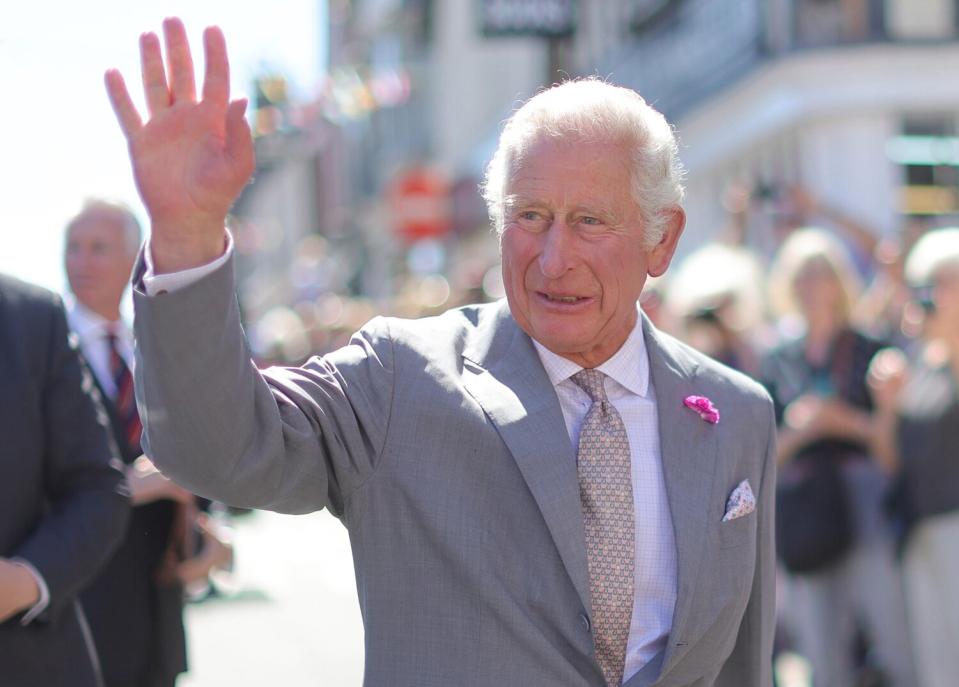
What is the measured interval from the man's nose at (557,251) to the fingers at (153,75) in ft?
2.86

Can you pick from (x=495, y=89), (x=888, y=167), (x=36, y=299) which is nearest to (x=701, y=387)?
(x=36, y=299)

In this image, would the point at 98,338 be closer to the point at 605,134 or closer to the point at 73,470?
the point at 73,470

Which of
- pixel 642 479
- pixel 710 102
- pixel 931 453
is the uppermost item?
pixel 642 479

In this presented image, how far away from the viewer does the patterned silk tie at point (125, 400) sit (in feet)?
16.1

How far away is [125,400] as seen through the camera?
4.95 metres

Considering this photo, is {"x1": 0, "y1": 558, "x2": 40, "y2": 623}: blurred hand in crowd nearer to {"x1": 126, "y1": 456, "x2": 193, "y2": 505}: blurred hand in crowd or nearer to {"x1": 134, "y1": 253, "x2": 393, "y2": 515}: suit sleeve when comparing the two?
{"x1": 134, "y1": 253, "x2": 393, "y2": 515}: suit sleeve

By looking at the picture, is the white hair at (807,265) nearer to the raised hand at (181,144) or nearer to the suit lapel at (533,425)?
the suit lapel at (533,425)

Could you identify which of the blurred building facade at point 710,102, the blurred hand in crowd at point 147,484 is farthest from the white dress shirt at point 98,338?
the blurred building facade at point 710,102

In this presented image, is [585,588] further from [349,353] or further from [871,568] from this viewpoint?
[871,568]

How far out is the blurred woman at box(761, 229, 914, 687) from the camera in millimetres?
6957

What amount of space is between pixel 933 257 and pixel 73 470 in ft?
13.6

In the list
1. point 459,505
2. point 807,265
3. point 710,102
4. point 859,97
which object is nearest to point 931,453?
point 807,265

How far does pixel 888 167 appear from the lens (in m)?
13.6

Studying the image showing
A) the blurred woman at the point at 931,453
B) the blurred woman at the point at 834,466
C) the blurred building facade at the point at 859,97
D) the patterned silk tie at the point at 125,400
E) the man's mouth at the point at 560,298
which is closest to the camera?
the man's mouth at the point at 560,298
